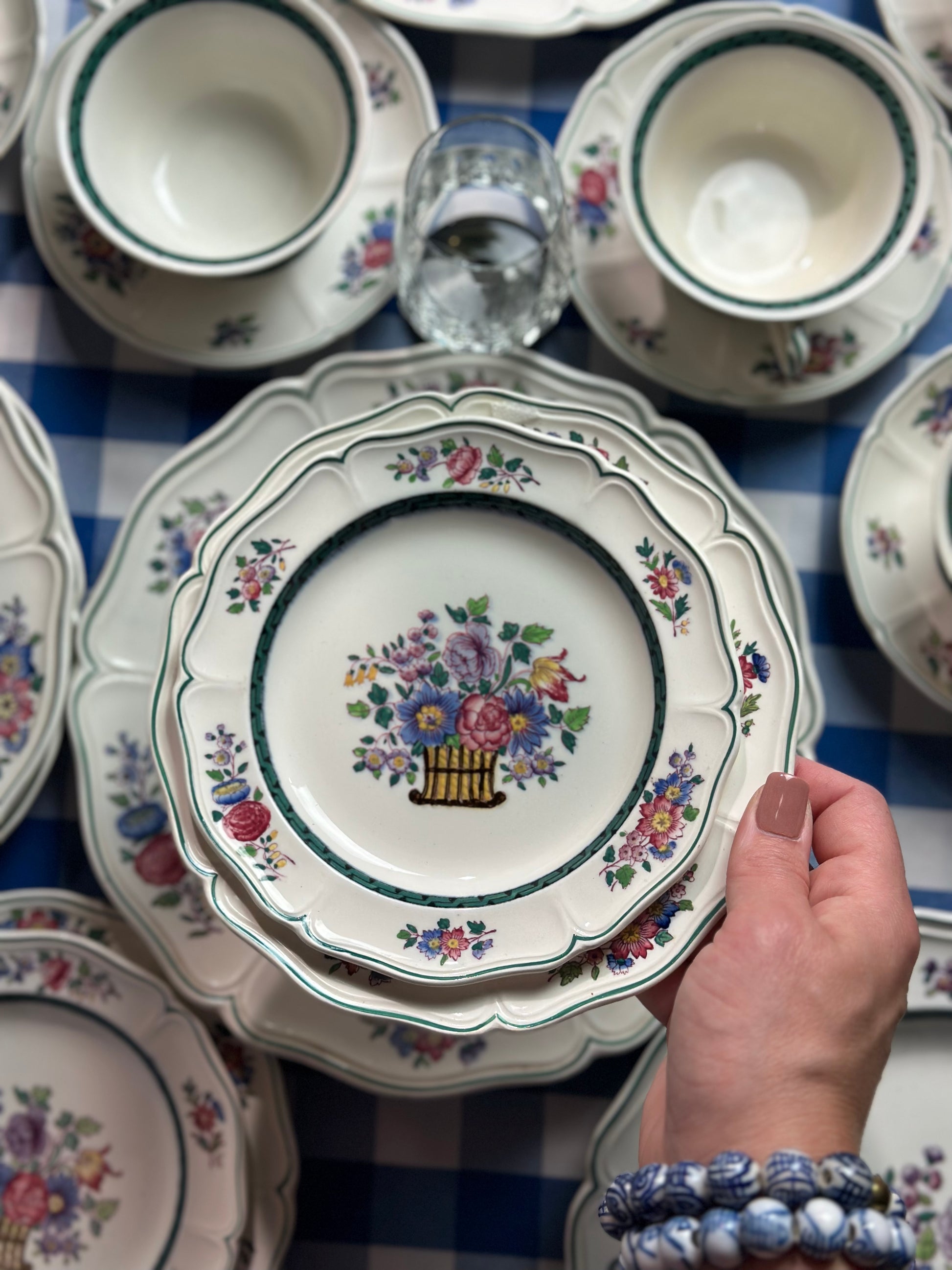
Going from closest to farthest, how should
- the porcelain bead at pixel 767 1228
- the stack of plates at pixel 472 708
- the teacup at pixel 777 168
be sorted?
1. the porcelain bead at pixel 767 1228
2. the stack of plates at pixel 472 708
3. the teacup at pixel 777 168

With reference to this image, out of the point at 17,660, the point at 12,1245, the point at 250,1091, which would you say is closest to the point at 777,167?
the point at 17,660

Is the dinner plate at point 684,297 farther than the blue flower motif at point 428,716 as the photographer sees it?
Yes

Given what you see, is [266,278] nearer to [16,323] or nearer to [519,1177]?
[16,323]

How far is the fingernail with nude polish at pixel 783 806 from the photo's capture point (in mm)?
663

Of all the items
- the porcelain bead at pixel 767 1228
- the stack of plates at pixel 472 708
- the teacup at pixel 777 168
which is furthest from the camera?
the teacup at pixel 777 168

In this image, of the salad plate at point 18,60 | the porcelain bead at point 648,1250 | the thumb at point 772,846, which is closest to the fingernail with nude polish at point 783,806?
the thumb at point 772,846

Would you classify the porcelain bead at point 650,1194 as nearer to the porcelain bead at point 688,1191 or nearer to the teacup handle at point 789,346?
the porcelain bead at point 688,1191

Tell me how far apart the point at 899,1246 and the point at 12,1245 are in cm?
77

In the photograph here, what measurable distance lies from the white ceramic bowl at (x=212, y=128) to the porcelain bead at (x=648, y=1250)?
30.6 inches

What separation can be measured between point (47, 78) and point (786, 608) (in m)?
0.85

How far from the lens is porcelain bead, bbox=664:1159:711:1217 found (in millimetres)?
607

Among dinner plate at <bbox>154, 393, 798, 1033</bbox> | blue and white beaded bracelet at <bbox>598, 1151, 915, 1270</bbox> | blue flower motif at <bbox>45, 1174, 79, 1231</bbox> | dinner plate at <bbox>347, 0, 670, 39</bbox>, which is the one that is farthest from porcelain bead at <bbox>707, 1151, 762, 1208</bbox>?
dinner plate at <bbox>347, 0, 670, 39</bbox>

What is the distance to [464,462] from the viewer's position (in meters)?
0.73

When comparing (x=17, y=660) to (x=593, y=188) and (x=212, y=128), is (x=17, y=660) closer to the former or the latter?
(x=212, y=128)
